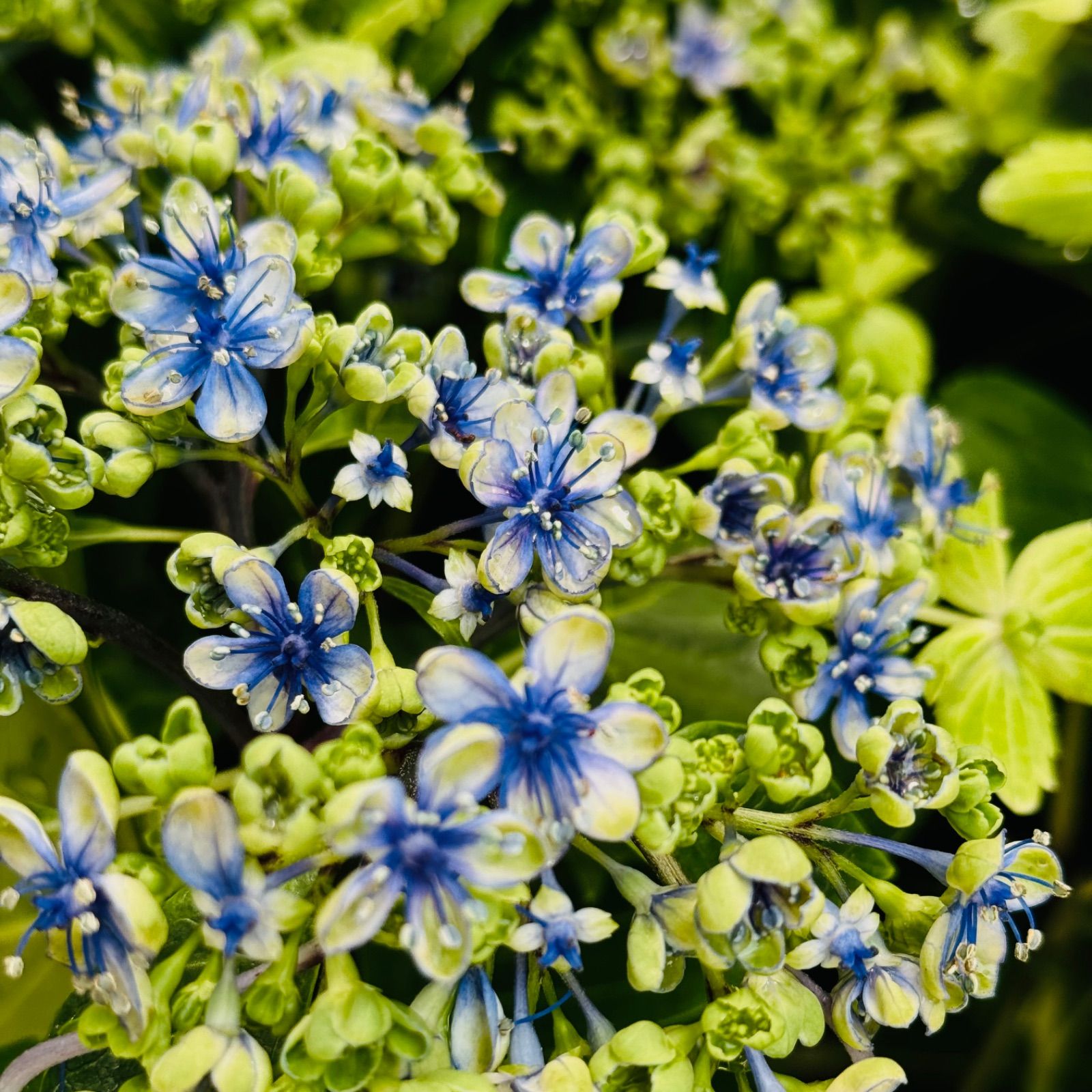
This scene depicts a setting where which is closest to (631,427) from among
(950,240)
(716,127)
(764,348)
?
(764,348)

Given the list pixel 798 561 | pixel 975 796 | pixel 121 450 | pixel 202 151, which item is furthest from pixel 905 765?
pixel 202 151

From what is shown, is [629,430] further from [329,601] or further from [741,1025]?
[741,1025]

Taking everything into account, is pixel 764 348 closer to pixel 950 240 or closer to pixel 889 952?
pixel 889 952

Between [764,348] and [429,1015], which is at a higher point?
[764,348]

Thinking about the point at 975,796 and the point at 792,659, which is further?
the point at 792,659

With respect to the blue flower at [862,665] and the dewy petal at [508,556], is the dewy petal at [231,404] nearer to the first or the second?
the dewy petal at [508,556]

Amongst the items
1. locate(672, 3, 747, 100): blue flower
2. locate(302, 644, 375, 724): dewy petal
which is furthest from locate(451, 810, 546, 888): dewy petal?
locate(672, 3, 747, 100): blue flower

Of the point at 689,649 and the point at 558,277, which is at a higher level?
the point at 558,277
